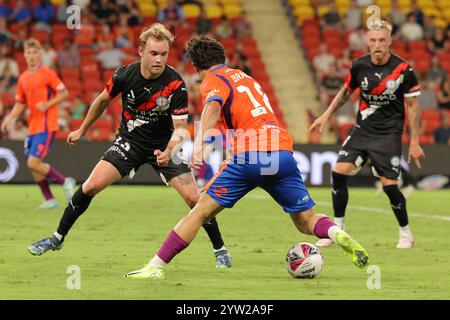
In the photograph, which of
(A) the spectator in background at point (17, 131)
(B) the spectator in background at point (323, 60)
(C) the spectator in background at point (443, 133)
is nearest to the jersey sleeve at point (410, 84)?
(A) the spectator in background at point (17, 131)

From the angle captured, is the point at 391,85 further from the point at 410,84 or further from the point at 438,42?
the point at 438,42

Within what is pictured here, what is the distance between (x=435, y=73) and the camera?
2545 centimetres

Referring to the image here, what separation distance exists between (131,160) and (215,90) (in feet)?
5.91

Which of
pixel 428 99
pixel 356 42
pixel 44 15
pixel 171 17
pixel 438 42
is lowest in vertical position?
pixel 428 99

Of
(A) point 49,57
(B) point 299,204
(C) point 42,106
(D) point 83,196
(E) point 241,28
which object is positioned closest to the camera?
(B) point 299,204

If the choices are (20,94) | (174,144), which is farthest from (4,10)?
(174,144)

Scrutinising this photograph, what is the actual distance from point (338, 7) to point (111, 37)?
689cm

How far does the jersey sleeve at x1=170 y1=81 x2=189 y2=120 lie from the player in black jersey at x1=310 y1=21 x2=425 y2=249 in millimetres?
2582

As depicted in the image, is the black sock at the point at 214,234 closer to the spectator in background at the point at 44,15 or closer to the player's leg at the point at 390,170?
the player's leg at the point at 390,170

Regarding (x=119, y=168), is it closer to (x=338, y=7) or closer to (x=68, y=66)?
(x=68, y=66)

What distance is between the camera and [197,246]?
11750mm

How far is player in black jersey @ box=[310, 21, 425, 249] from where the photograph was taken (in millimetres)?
11891
